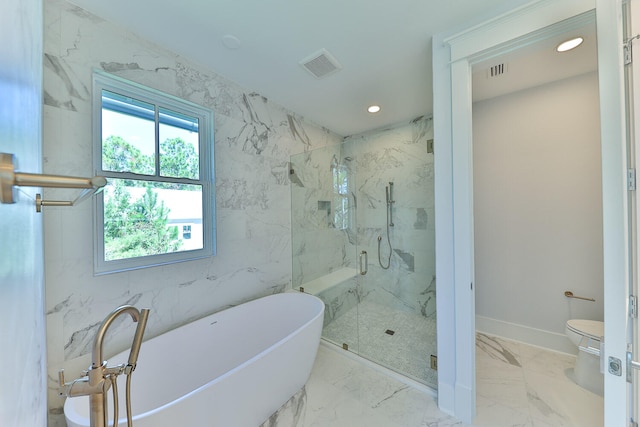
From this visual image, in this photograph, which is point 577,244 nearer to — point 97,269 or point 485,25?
point 485,25

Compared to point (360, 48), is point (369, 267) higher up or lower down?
lower down

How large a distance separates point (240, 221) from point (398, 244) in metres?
1.86

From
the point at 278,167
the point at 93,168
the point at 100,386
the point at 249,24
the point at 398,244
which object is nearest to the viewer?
the point at 100,386

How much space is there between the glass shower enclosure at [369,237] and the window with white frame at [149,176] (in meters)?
1.07

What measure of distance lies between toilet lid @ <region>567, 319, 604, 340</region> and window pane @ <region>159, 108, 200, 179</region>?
3.29 m

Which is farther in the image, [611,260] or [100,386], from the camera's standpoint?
[611,260]

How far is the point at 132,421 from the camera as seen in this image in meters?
0.89

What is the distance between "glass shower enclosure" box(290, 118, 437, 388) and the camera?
2.43m

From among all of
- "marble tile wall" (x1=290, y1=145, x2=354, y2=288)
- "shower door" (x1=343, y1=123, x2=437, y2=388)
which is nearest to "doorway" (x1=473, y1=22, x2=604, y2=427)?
"shower door" (x1=343, y1=123, x2=437, y2=388)

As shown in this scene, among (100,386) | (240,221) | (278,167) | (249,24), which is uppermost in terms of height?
(249,24)

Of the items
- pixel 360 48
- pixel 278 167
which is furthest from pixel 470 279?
pixel 278 167

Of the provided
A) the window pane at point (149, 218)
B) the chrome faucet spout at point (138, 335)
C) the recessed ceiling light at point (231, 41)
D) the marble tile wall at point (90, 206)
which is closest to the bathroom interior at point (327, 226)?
the marble tile wall at point (90, 206)

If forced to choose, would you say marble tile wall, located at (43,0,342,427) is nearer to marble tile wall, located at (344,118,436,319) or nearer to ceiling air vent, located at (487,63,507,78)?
marble tile wall, located at (344,118,436,319)

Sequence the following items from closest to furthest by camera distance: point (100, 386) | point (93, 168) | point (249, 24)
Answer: point (100, 386)
point (93, 168)
point (249, 24)
